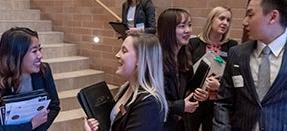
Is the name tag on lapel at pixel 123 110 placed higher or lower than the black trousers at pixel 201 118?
higher

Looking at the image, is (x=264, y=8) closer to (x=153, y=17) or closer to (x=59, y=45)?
(x=153, y=17)

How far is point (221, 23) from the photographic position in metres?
2.81

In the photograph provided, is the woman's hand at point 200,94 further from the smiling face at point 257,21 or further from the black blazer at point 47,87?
the black blazer at point 47,87

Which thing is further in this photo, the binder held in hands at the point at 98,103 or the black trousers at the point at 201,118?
the black trousers at the point at 201,118

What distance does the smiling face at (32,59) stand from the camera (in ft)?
6.50

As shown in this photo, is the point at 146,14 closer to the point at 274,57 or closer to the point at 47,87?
the point at 47,87

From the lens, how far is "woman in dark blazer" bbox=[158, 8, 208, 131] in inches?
85.2

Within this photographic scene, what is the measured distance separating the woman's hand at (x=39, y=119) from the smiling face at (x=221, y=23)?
4.66ft

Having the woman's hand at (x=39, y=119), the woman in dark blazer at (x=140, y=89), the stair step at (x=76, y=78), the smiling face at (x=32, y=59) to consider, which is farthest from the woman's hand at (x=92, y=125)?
the stair step at (x=76, y=78)

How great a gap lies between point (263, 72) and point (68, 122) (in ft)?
8.11

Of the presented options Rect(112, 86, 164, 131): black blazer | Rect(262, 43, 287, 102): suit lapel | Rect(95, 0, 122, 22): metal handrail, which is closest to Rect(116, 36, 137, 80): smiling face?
Rect(112, 86, 164, 131): black blazer

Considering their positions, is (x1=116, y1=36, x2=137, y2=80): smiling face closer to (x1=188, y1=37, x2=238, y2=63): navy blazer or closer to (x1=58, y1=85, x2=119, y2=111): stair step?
(x1=188, y1=37, x2=238, y2=63): navy blazer

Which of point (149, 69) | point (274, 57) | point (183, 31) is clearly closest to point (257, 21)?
point (274, 57)

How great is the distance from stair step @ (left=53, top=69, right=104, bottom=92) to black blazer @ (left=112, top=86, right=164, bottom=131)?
2.80m
